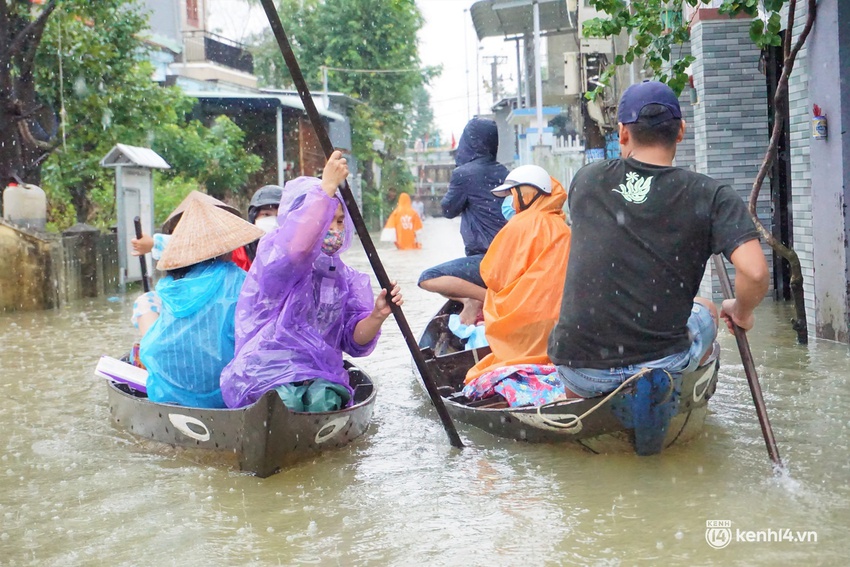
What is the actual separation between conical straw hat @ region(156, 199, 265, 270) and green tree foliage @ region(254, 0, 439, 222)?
3101 cm

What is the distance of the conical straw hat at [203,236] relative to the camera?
5820 millimetres

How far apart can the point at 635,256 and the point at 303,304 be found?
6.30ft

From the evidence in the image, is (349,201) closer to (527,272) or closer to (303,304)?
(303,304)

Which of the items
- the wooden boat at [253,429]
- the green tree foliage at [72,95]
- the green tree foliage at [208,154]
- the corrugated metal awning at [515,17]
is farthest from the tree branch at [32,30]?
the wooden boat at [253,429]

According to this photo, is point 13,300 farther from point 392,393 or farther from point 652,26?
point 652,26

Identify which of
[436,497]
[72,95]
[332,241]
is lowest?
[436,497]

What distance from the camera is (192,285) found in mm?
5875

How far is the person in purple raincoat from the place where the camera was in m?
5.34

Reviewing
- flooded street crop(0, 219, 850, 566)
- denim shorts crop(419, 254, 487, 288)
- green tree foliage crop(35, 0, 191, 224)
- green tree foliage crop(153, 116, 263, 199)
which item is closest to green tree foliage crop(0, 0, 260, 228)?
green tree foliage crop(35, 0, 191, 224)

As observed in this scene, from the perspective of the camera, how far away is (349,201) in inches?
217

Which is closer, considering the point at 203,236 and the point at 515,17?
the point at 203,236

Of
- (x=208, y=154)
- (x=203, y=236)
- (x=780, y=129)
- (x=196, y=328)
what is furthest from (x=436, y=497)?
(x=208, y=154)

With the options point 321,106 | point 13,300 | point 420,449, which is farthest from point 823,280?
point 321,106

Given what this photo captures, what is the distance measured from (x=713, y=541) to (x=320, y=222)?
2.44m
